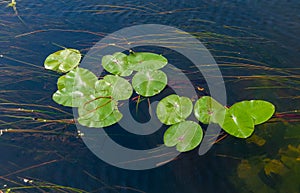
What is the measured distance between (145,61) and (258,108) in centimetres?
122

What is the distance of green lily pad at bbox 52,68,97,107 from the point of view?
286 cm

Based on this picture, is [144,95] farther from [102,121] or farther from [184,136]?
[184,136]

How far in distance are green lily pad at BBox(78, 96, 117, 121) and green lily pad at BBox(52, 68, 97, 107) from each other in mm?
69

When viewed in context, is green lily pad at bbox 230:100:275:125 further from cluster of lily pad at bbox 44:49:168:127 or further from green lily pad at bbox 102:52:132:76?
green lily pad at bbox 102:52:132:76

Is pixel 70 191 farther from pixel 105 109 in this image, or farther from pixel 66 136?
pixel 105 109

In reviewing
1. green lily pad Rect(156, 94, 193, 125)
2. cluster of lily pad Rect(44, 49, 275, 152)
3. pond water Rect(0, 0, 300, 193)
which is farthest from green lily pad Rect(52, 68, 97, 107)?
green lily pad Rect(156, 94, 193, 125)

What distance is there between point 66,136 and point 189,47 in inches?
65.8

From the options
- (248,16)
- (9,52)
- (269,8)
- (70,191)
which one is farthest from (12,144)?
(269,8)

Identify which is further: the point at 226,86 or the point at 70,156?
the point at 226,86

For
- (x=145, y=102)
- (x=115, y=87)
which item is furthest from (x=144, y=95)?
(x=115, y=87)

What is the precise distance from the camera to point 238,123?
2.55m

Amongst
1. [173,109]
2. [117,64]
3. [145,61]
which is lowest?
[173,109]

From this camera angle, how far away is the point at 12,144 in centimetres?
272

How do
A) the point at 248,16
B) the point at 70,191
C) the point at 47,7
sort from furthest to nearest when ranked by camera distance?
the point at 47,7 < the point at 248,16 < the point at 70,191
